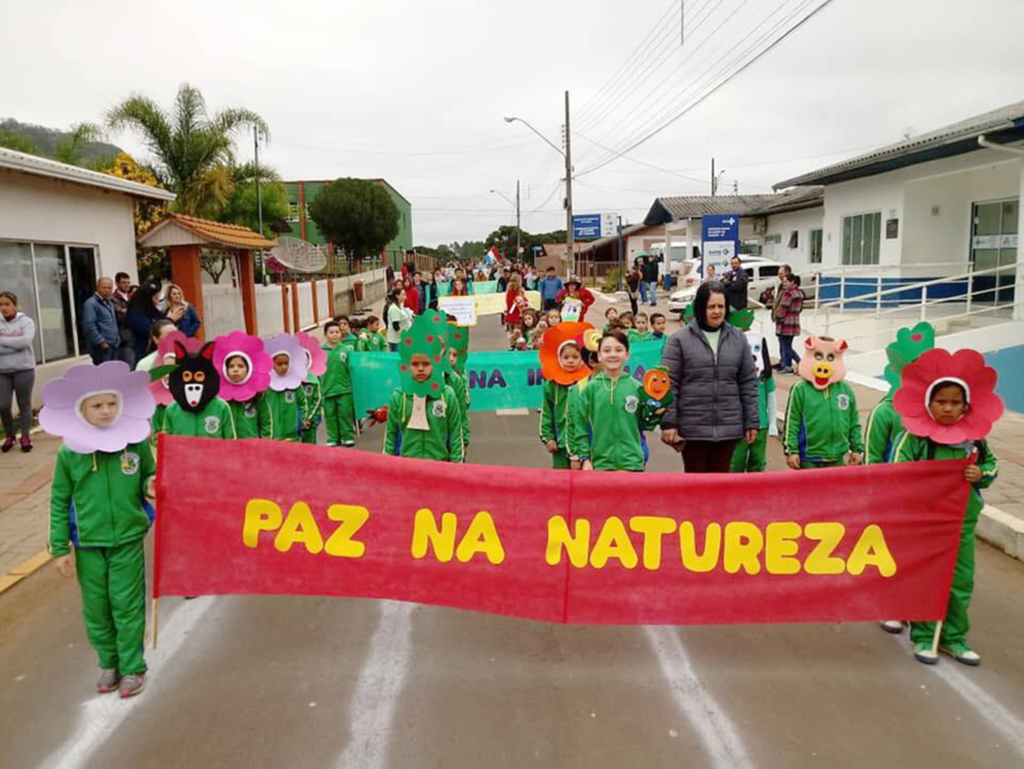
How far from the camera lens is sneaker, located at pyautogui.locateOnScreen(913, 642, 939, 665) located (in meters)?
4.24

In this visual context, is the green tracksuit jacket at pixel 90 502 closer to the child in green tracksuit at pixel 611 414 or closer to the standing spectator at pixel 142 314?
the child in green tracksuit at pixel 611 414

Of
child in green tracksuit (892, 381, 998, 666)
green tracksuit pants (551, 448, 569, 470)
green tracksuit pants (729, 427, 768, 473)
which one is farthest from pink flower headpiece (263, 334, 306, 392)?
child in green tracksuit (892, 381, 998, 666)

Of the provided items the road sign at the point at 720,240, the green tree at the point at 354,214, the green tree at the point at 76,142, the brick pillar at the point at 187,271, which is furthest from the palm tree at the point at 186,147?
the green tree at the point at 354,214

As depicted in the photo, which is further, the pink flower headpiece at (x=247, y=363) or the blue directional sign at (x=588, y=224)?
the blue directional sign at (x=588, y=224)

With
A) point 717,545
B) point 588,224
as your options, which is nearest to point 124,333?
point 717,545

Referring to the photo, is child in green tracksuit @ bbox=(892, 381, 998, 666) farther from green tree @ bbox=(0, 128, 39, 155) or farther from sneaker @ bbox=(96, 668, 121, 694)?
green tree @ bbox=(0, 128, 39, 155)

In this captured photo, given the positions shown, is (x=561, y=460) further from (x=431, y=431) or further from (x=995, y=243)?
(x=995, y=243)

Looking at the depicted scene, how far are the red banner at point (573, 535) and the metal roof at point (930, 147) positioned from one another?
1169cm

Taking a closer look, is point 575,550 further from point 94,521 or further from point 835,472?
point 94,521

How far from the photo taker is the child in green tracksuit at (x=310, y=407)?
7.14m

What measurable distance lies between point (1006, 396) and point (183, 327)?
12.8 meters

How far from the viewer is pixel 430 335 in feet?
18.1

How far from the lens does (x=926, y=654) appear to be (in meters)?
4.26

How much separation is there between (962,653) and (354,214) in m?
48.9
